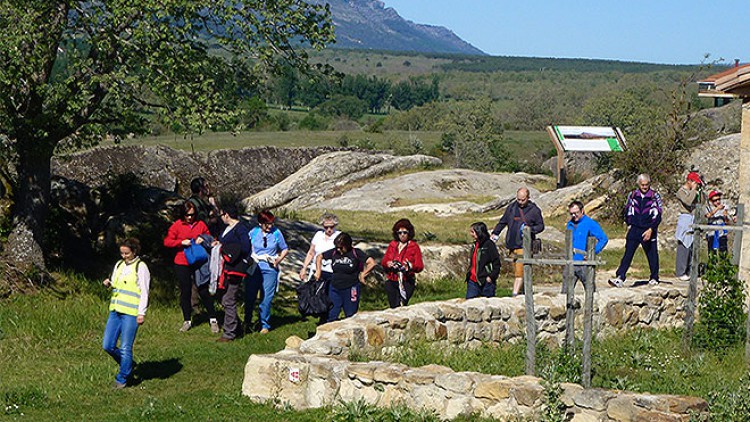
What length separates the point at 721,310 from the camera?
13.7 meters

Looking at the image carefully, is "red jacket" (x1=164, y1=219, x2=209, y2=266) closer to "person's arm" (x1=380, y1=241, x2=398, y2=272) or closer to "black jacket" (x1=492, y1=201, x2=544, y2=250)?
"person's arm" (x1=380, y1=241, x2=398, y2=272)

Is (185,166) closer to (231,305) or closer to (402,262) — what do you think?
(231,305)

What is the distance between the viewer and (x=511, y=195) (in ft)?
121

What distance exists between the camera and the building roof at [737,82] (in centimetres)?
1441

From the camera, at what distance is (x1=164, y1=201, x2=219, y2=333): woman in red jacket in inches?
590

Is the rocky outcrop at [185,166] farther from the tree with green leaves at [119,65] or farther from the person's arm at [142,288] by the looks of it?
the person's arm at [142,288]

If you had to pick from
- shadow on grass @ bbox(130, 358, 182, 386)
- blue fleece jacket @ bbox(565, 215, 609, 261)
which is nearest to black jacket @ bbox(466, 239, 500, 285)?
blue fleece jacket @ bbox(565, 215, 609, 261)

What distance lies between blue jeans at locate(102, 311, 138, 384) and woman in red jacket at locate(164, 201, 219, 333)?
2907 millimetres

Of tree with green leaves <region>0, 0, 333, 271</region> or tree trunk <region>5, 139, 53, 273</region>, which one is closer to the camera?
tree with green leaves <region>0, 0, 333, 271</region>

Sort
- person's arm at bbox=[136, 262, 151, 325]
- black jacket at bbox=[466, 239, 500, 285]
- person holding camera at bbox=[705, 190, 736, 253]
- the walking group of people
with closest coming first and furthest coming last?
person's arm at bbox=[136, 262, 151, 325]
the walking group of people
black jacket at bbox=[466, 239, 500, 285]
person holding camera at bbox=[705, 190, 736, 253]

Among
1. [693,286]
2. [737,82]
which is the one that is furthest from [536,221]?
[737,82]

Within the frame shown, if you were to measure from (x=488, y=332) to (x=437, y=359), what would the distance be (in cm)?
191

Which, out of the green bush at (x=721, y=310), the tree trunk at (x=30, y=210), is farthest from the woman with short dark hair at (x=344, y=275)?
the tree trunk at (x=30, y=210)

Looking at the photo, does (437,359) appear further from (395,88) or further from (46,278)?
(395,88)
